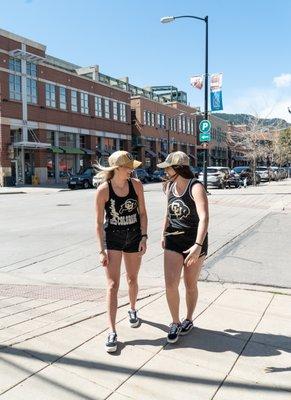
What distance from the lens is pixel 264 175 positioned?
163 feet

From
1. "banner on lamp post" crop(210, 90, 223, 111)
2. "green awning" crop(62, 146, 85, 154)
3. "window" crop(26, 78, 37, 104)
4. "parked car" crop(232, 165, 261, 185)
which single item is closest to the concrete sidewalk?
"banner on lamp post" crop(210, 90, 223, 111)

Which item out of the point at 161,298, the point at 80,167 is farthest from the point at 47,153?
the point at 161,298

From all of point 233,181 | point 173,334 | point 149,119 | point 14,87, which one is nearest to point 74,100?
point 14,87

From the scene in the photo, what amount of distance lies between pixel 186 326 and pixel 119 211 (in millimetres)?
1296

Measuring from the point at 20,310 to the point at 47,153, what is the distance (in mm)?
40699

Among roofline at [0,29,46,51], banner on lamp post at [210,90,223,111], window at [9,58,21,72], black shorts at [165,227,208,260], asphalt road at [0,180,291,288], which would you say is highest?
roofline at [0,29,46,51]

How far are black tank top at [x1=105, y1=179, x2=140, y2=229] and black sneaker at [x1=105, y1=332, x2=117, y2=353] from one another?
0.95m

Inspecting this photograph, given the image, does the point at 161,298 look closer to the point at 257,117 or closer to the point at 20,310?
the point at 20,310

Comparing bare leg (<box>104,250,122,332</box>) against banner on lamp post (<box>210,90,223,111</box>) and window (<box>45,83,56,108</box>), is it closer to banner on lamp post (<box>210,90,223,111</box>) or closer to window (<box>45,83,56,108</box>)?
banner on lamp post (<box>210,90,223,111</box>)

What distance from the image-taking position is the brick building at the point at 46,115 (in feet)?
131

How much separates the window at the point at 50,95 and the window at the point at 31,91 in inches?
66.2

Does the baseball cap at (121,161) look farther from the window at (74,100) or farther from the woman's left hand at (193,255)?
the window at (74,100)

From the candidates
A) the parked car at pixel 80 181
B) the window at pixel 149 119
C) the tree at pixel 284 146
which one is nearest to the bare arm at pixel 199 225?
the parked car at pixel 80 181

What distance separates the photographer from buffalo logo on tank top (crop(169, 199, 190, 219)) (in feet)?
13.6
